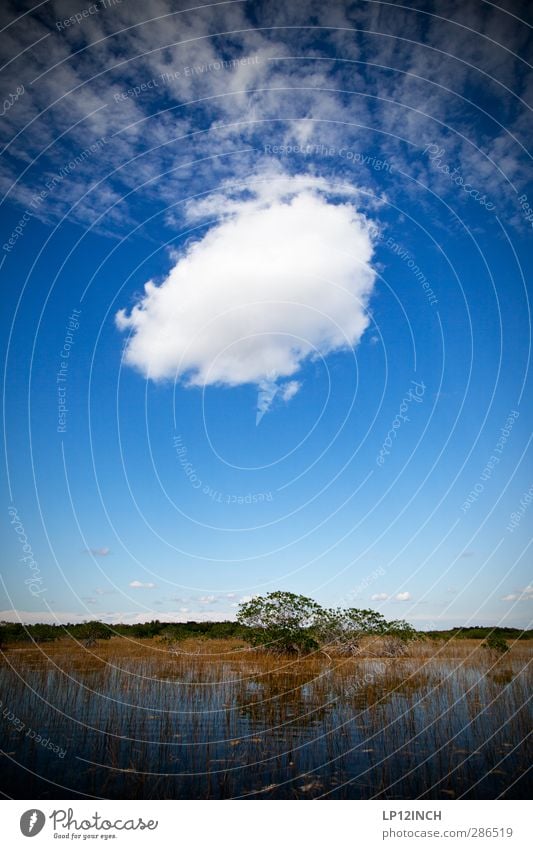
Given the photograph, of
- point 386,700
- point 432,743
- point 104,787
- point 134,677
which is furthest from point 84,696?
point 432,743

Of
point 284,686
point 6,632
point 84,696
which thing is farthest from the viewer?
point 6,632

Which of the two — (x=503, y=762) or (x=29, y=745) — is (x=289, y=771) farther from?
(x=29, y=745)

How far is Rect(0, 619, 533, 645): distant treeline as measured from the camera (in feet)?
98.6

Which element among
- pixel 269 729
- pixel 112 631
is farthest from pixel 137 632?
pixel 269 729

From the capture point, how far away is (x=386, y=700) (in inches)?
552
